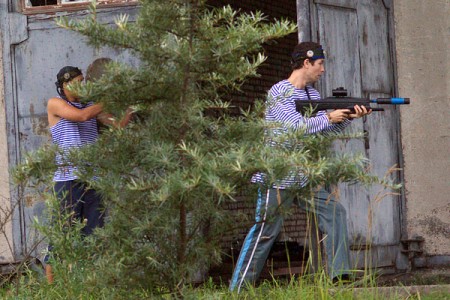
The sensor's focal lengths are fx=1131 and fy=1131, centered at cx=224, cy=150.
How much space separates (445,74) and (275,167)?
5.02m

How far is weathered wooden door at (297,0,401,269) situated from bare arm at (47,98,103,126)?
174cm

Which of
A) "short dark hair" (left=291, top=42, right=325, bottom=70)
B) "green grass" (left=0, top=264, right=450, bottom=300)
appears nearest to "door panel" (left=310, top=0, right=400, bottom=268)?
"short dark hair" (left=291, top=42, right=325, bottom=70)

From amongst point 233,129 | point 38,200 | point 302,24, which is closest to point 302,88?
point 302,24

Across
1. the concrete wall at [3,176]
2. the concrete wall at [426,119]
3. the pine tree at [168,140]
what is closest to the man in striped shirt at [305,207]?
the pine tree at [168,140]

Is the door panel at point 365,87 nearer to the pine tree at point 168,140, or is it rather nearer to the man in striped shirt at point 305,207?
the man in striped shirt at point 305,207

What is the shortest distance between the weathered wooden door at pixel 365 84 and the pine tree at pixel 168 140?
3.16 metres

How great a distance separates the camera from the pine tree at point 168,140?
5348 millimetres

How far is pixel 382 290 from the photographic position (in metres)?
6.55

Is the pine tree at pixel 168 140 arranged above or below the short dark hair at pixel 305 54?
below

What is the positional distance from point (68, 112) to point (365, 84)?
8.84 ft

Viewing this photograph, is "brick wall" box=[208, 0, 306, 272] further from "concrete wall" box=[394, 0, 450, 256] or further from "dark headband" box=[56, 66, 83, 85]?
"dark headband" box=[56, 66, 83, 85]

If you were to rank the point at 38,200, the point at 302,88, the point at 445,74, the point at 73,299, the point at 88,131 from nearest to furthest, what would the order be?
the point at 73,299, the point at 302,88, the point at 88,131, the point at 38,200, the point at 445,74

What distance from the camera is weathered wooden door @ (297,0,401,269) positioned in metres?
8.84

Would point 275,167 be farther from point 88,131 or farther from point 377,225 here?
point 377,225
